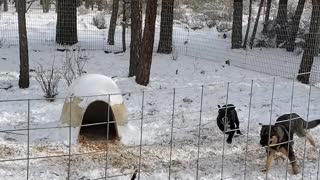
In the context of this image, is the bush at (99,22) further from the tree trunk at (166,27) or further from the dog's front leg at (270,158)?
the dog's front leg at (270,158)

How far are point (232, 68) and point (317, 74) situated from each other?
2.05 metres

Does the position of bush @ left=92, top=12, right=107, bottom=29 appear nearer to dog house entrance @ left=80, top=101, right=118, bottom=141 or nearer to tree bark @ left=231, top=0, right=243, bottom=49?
tree bark @ left=231, top=0, right=243, bottom=49

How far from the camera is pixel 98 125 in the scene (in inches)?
304

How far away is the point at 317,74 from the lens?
11.9 meters

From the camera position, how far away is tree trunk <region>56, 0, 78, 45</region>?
46.6 ft

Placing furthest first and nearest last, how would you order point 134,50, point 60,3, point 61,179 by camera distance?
point 60,3 → point 134,50 → point 61,179

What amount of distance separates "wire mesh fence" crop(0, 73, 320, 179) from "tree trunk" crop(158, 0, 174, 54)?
4.88 metres

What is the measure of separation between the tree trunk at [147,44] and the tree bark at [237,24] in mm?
6149

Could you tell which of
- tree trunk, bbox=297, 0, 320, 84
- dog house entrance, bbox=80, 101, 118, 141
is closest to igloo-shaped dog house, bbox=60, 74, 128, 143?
dog house entrance, bbox=80, 101, 118, 141

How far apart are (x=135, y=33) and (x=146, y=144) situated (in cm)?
412

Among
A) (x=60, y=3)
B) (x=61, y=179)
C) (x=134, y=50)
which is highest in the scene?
(x=60, y=3)

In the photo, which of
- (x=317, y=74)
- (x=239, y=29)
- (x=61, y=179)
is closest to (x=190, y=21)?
(x=239, y=29)

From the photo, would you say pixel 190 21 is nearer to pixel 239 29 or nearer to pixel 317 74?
pixel 239 29

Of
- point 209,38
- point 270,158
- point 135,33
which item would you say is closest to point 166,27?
point 209,38
